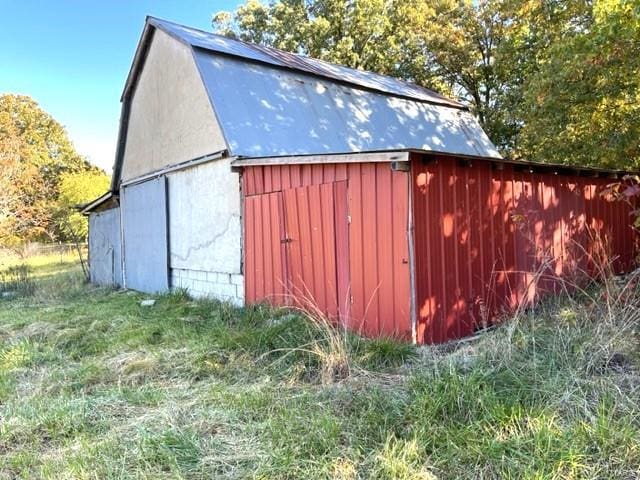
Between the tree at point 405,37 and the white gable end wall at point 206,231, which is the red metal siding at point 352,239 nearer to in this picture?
the white gable end wall at point 206,231

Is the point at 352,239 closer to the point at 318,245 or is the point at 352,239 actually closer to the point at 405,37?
the point at 318,245

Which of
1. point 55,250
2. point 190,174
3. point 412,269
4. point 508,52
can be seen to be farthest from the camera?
point 55,250

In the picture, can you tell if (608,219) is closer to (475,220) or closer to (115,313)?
(475,220)

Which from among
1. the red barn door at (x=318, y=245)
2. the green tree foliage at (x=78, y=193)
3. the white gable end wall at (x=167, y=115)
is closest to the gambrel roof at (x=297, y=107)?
the white gable end wall at (x=167, y=115)

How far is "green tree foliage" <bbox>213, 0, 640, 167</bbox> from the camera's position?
8570 millimetres

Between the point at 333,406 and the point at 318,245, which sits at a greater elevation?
the point at 318,245

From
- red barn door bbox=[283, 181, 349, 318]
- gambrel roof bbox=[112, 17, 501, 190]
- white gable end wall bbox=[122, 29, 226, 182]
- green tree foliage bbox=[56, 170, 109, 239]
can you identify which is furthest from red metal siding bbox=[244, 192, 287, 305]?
green tree foliage bbox=[56, 170, 109, 239]

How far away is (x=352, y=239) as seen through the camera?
5.61m

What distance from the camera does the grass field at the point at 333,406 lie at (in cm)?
266

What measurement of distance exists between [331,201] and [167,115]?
19.5ft

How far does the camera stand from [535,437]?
269cm

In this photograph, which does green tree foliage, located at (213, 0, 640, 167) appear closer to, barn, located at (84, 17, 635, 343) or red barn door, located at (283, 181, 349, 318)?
barn, located at (84, 17, 635, 343)

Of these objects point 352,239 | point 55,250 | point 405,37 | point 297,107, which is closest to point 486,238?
point 352,239

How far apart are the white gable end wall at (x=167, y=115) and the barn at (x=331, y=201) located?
2.2 inches
